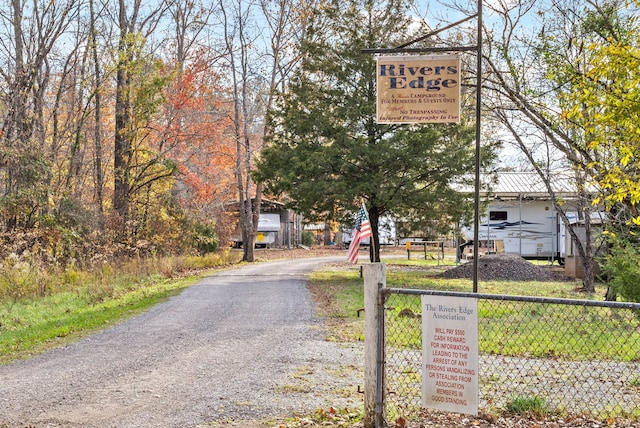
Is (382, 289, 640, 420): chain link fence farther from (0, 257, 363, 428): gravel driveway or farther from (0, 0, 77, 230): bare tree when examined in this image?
(0, 0, 77, 230): bare tree

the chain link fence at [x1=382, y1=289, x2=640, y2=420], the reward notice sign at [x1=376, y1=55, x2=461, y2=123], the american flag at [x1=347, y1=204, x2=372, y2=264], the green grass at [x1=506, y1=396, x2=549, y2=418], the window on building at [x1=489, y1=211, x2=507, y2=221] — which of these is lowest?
the chain link fence at [x1=382, y1=289, x2=640, y2=420]

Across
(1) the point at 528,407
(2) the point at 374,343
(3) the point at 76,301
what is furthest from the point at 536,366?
(3) the point at 76,301

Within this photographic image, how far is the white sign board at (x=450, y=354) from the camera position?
17.1ft

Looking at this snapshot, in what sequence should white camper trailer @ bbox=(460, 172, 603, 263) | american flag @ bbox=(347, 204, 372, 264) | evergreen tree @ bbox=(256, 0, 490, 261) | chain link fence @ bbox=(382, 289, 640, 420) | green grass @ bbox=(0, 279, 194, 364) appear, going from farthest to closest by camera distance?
white camper trailer @ bbox=(460, 172, 603, 263) → evergreen tree @ bbox=(256, 0, 490, 261) → american flag @ bbox=(347, 204, 372, 264) → green grass @ bbox=(0, 279, 194, 364) → chain link fence @ bbox=(382, 289, 640, 420)

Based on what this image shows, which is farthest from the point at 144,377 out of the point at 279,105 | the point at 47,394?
the point at 279,105

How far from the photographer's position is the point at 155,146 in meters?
31.1

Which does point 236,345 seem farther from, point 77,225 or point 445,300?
point 77,225

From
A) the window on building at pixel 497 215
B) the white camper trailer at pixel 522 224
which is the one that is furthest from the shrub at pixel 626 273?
the window on building at pixel 497 215

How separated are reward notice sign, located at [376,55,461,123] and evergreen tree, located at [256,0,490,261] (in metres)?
10.7

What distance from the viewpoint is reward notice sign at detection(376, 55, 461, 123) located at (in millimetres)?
9578

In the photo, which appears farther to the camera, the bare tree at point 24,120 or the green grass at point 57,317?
the bare tree at point 24,120

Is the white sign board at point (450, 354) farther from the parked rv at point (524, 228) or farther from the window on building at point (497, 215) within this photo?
the window on building at point (497, 215)

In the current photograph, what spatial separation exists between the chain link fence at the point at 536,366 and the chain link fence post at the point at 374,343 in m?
0.09

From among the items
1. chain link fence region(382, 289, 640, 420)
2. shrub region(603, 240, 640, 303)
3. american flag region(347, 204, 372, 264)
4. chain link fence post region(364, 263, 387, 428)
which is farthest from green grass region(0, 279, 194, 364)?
shrub region(603, 240, 640, 303)
